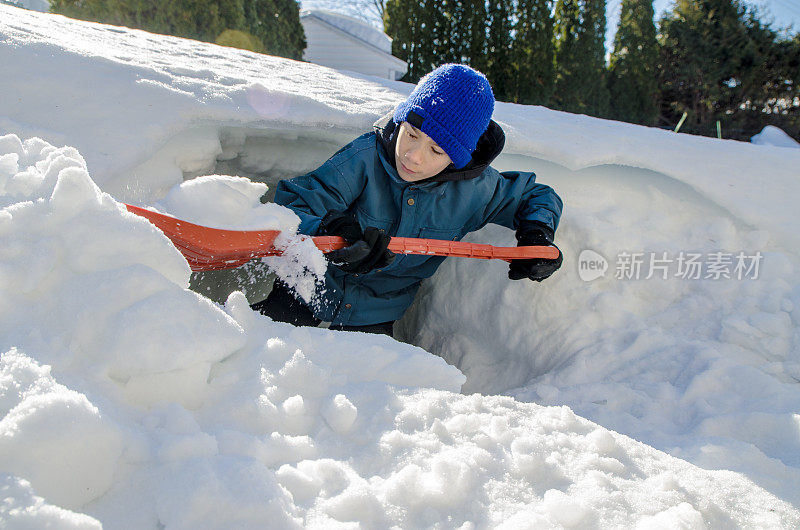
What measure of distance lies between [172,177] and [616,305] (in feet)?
5.26

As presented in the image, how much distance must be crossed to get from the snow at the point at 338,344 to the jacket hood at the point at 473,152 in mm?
216

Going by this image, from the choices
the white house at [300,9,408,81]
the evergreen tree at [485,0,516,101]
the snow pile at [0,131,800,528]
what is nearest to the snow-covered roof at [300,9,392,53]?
the white house at [300,9,408,81]

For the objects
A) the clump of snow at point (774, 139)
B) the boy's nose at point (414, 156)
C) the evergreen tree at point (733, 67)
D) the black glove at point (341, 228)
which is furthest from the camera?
the evergreen tree at point (733, 67)

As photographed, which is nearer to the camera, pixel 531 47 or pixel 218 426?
pixel 218 426

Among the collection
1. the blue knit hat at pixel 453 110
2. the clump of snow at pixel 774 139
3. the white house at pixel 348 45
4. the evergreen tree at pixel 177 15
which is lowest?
the blue knit hat at pixel 453 110

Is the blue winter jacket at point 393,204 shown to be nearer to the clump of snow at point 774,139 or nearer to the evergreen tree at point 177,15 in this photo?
the clump of snow at point 774,139

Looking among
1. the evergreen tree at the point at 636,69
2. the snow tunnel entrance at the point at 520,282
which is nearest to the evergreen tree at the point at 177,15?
the snow tunnel entrance at the point at 520,282

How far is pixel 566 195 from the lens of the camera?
2.24 m

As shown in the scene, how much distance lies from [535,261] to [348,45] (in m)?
10.0

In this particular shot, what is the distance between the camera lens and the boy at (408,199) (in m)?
1.64

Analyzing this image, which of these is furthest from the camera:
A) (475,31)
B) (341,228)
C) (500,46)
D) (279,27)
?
(500,46)

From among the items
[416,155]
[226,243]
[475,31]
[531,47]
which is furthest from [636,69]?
[226,243]

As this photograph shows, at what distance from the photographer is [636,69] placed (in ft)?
32.7

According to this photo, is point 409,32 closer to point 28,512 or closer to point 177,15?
point 177,15
